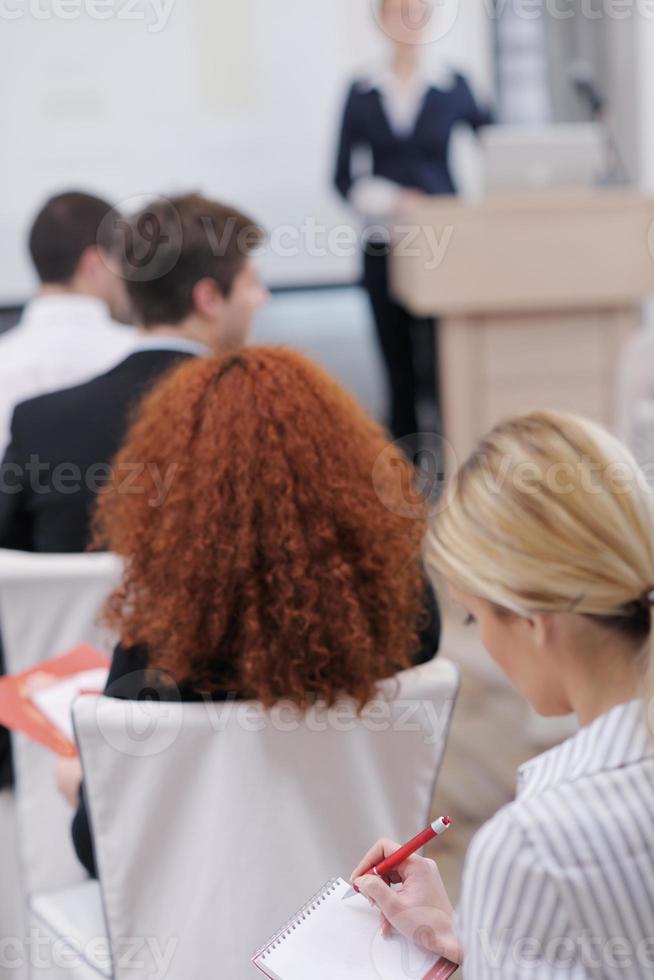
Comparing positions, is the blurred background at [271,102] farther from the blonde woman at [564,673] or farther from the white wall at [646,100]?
the blonde woman at [564,673]

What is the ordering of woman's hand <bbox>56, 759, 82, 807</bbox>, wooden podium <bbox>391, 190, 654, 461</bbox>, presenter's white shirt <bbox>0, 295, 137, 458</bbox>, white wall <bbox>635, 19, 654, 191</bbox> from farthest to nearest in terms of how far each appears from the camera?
white wall <bbox>635, 19, 654, 191</bbox> < wooden podium <bbox>391, 190, 654, 461</bbox> < presenter's white shirt <bbox>0, 295, 137, 458</bbox> < woman's hand <bbox>56, 759, 82, 807</bbox>

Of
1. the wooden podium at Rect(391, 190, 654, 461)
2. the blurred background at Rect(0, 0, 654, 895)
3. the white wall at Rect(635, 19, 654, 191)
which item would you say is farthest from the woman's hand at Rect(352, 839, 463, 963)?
the white wall at Rect(635, 19, 654, 191)

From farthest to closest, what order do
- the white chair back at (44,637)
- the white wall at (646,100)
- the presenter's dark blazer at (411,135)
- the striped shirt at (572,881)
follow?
the white wall at (646,100) → the presenter's dark blazer at (411,135) → the white chair back at (44,637) → the striped shirt at (572,881)

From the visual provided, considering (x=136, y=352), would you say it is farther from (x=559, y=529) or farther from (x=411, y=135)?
(x=411, y=135)

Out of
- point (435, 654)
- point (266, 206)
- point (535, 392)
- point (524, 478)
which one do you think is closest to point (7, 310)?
point (266, 206)

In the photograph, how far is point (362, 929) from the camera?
3.42 ft

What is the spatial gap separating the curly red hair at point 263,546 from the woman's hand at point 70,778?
26cm

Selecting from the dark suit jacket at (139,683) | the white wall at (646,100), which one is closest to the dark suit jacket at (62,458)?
the dark suit jacket at (139,683)

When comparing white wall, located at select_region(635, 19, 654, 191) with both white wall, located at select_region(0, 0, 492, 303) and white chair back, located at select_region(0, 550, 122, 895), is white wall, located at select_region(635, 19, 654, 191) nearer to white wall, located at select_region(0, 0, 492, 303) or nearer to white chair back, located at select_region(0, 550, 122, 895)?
white wall, located at select_region(0, 0, 492, 303)

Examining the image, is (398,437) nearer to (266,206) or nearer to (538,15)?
(266,206)

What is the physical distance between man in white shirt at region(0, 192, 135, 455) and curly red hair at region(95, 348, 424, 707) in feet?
3.97

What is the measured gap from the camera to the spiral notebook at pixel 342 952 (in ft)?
3.28

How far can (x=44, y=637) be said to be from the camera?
5.76ft

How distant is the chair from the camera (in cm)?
120
